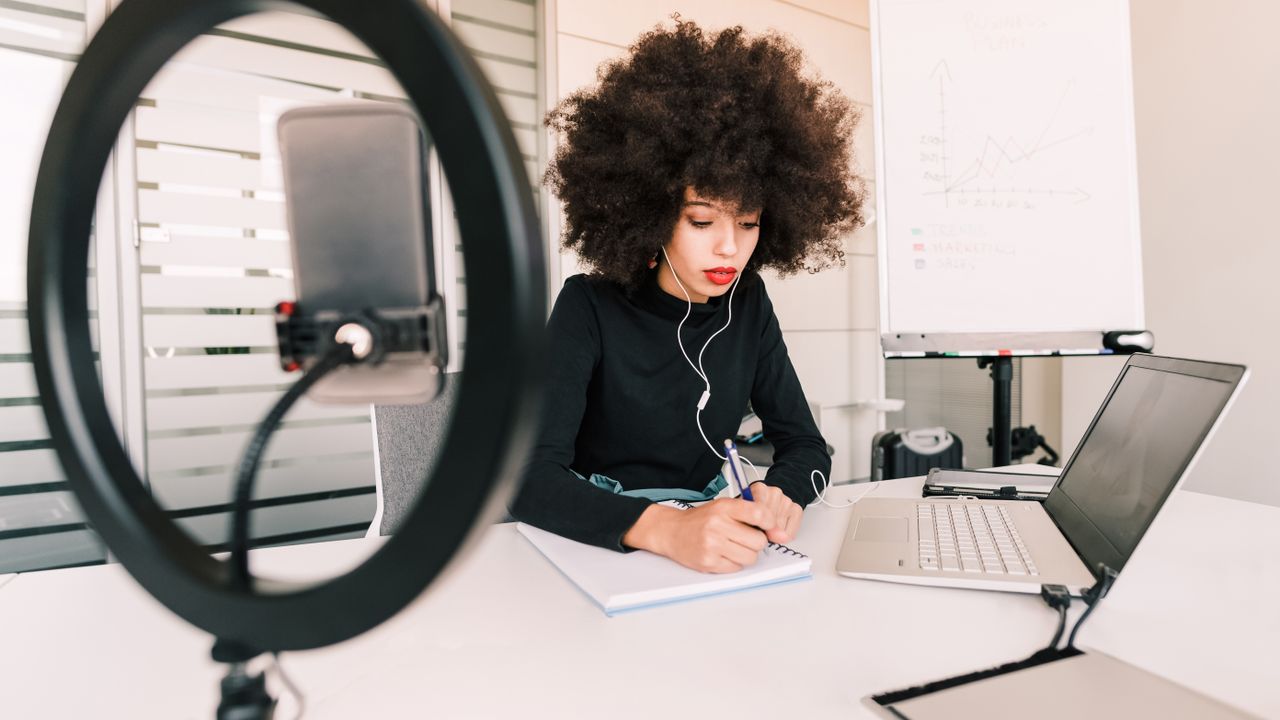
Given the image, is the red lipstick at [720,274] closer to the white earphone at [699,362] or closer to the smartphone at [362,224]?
the white earphone at [699,362]

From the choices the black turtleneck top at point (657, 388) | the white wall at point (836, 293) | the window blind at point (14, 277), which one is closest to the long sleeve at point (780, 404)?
the black turtleneck top at point (657, 388)

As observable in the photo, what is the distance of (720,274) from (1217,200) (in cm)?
216

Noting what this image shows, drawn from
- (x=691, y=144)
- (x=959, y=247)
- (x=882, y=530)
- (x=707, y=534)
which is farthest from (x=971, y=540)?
(x=959, y=247)

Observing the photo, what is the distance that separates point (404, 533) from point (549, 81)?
243cm

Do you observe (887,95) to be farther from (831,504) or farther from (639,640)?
(639,640)

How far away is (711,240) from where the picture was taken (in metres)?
1.16

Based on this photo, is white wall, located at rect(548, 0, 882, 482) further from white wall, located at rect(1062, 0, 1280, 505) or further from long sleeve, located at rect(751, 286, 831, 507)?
long sleeve, located at rect(751, 286, 831, 507)

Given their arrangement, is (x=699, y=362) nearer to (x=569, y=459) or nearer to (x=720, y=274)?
(x=720, y=274)

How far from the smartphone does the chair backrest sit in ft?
3.03

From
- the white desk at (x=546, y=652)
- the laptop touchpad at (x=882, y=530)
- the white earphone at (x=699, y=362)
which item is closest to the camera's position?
the white desk at (x=546, y=652)

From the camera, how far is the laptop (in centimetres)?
70

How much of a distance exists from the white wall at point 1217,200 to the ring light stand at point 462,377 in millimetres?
2782

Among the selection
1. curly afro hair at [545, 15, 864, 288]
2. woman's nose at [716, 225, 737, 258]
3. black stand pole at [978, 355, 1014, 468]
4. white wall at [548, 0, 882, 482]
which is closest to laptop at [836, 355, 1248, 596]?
woman's nose at [716, 225, 737, 258]

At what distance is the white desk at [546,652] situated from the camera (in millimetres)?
520
